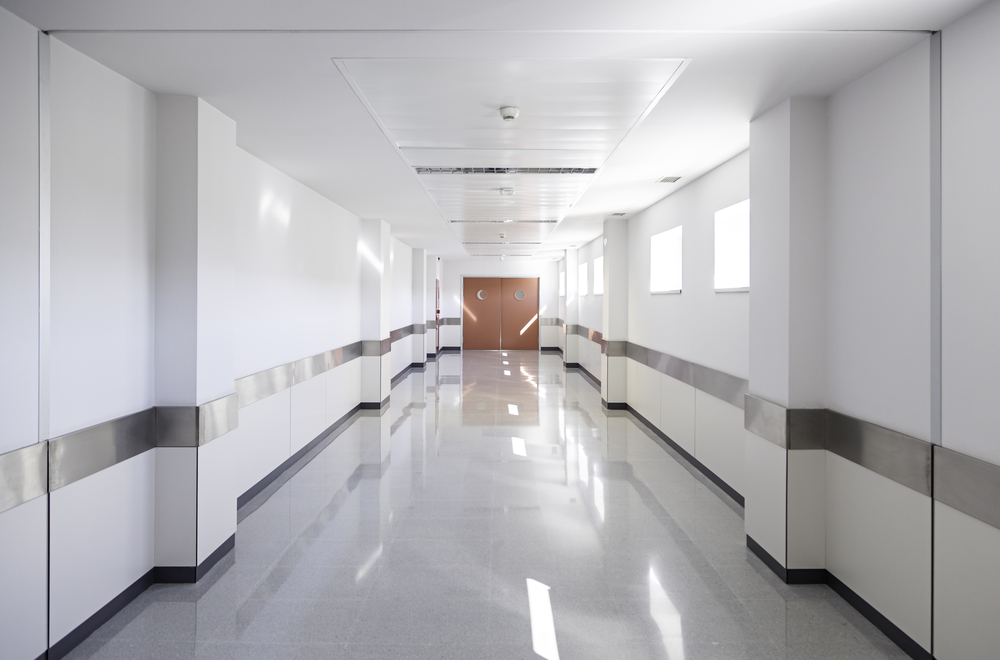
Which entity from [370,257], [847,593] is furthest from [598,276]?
[847,593]

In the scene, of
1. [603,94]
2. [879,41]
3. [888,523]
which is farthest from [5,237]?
[888,523]

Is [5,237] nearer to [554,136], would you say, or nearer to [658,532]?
[554,136]

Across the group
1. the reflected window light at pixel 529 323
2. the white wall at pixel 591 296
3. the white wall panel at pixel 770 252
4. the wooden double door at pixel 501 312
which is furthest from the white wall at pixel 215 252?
the reflected window light at pixel 529 323

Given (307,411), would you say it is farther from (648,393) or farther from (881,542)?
(881,542)

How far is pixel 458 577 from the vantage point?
3.67 meters

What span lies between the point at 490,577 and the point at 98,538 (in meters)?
2.29

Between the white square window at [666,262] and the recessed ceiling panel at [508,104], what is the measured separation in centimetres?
151

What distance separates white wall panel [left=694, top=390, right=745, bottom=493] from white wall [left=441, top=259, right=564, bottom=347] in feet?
42.7

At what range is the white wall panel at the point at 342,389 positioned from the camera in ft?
24.8

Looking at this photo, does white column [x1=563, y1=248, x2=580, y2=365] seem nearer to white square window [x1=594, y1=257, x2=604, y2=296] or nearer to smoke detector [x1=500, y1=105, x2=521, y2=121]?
white square window [x1=594, y1=257, x2=604, y2=296]

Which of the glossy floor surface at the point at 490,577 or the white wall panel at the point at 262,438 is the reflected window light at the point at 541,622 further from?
the white wall panel at the point at 262,438

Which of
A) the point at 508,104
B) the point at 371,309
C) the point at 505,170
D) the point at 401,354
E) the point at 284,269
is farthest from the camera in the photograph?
the point at 401,354

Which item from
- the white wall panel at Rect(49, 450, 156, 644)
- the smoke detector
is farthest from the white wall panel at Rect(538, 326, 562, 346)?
the white wall panel at Rect(49, 450, 156, 644)

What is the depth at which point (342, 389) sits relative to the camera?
8164 mm
